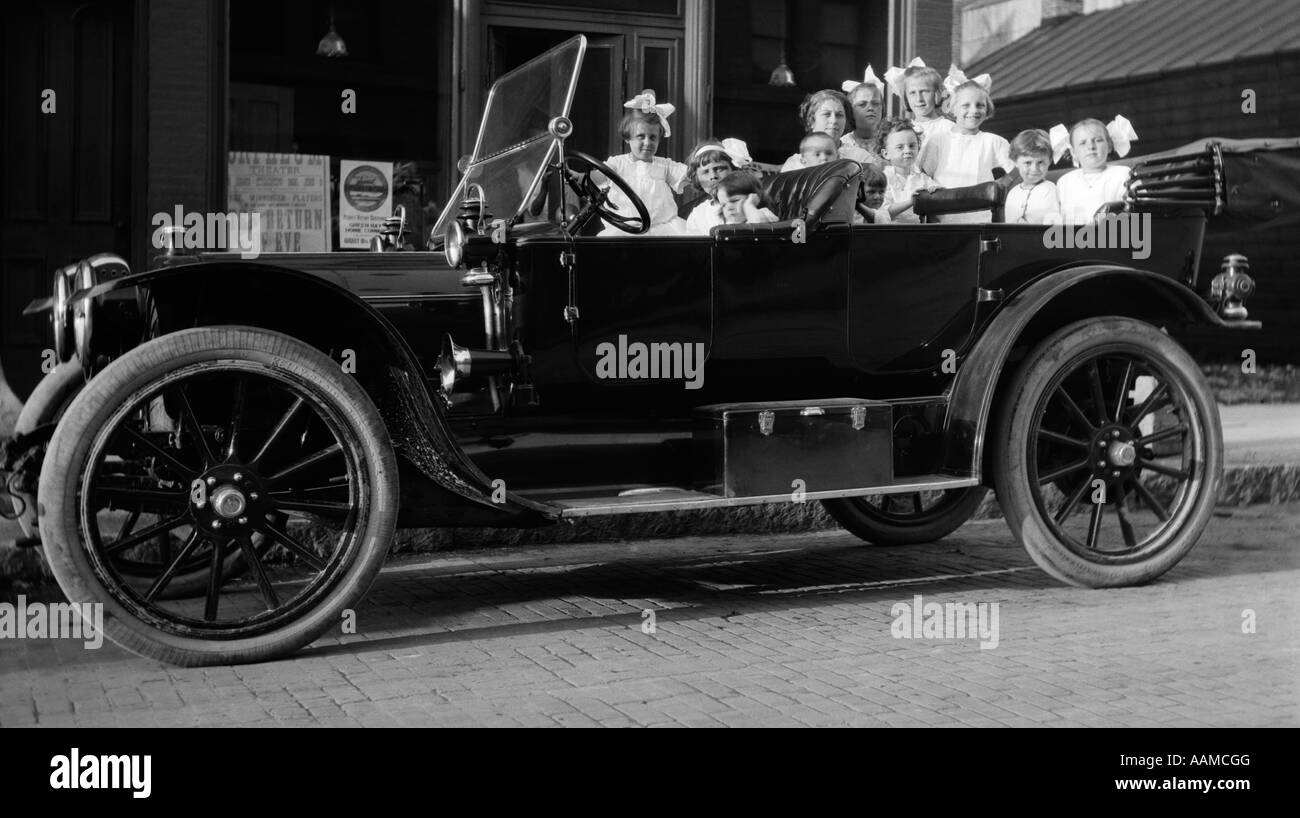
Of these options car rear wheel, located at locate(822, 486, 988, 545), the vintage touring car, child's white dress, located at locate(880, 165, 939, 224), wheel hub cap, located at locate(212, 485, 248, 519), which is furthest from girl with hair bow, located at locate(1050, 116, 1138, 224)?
wheel hub cap, located at locate(212, 485, 248, 519)

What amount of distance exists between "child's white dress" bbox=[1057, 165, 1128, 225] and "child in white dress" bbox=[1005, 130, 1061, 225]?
0.15 feet

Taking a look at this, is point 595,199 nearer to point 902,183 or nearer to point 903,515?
point 902,183

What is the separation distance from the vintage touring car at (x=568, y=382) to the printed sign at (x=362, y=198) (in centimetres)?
334

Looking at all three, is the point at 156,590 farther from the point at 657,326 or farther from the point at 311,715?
the point at 657,326

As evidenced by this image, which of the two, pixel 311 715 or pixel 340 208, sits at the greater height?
pixel 340 208

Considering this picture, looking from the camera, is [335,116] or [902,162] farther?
[335,116]

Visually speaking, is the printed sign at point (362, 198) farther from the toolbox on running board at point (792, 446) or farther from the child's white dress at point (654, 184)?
the toolbox on running board at point (792, 446)

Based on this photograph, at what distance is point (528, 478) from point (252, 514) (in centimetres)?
96

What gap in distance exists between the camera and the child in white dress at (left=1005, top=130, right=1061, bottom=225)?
6.07 m

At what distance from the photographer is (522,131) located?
5.41 metres

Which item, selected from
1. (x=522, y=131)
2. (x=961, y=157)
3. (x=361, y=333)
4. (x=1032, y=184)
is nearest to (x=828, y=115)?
(x=961, y=157)

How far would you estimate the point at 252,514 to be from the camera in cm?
438

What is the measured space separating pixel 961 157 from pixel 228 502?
384cm
